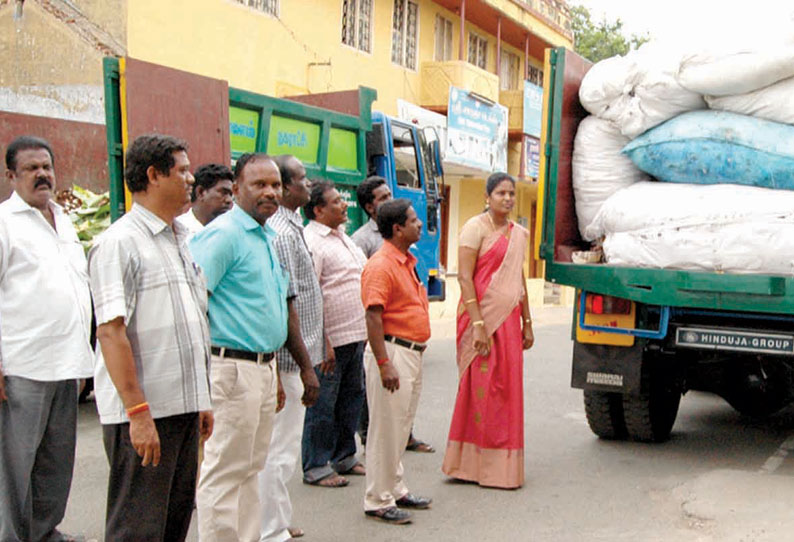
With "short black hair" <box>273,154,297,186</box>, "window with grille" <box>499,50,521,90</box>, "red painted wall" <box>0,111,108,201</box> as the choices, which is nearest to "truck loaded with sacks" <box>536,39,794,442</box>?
"short black hair" <box>273,154,297,186</box>

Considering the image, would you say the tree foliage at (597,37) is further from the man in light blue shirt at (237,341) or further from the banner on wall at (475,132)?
the man in light blue shirt at (237,341)

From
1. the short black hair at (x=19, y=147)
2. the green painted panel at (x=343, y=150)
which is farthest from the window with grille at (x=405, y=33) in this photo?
the short black hair at (x=19, y=147)

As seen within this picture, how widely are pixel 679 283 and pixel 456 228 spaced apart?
15809 millimetres

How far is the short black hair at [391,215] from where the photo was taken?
15.1 ft

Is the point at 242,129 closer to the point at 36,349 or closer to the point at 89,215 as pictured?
the point at 89,215

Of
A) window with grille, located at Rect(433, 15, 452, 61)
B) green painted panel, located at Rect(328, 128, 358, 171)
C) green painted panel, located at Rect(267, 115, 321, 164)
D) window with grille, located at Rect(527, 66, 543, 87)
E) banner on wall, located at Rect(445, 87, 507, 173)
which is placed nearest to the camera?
green painted panel, located at Rect(267, 115, 321, 164)

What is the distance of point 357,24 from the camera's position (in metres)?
16.8

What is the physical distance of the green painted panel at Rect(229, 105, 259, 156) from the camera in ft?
22.7

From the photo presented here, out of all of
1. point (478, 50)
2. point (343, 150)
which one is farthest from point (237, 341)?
point (478, 50)

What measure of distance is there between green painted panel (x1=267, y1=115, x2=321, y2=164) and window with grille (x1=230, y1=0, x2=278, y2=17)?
6.40m

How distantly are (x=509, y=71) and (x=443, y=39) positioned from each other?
435cm

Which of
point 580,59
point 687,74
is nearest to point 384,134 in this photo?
point 580,59

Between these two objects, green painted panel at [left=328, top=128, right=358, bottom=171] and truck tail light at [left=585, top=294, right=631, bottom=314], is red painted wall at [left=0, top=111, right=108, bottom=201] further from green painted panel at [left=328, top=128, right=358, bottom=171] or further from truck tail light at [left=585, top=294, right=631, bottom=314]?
truck tail light at [left=585, top=294, right=631, bottom=314]

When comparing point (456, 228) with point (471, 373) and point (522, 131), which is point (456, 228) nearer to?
point (522, 131)
